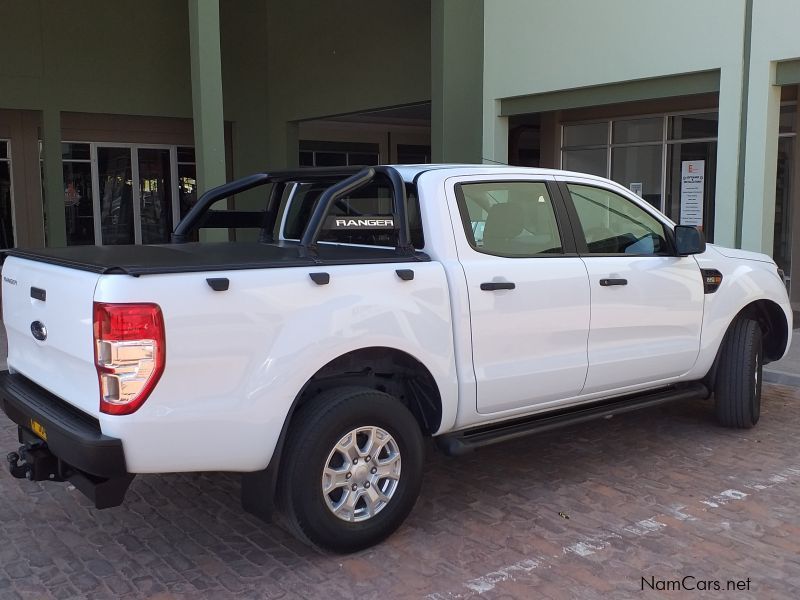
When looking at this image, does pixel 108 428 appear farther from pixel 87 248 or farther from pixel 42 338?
pixel 87 248

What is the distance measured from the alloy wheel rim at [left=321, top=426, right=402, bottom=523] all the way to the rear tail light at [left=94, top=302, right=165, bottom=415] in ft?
3.18

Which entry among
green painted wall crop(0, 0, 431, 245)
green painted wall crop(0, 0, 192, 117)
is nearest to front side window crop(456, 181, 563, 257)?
green painted wall crop(0, 0, 431, 245)

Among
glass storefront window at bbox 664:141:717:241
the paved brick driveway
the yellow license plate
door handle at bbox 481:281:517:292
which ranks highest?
glass storefront window at bbox 664:141:717:241

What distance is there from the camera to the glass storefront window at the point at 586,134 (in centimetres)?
1430

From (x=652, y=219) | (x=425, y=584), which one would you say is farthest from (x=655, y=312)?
(x=425, y=584)

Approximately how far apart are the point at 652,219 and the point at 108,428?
3.84 metres

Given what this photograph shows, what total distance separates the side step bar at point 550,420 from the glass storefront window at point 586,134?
916 cm

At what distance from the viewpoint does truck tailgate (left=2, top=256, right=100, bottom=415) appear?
11.7 ft

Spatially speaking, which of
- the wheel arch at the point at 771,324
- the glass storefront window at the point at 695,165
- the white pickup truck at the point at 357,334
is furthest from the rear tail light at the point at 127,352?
the glass storefront window at the point at 695,165

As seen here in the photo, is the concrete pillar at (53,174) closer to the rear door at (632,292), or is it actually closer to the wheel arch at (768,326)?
the rear door at (632,292)

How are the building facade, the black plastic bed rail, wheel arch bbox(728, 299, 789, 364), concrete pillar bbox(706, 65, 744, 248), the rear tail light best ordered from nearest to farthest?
the rear tail light, the black plastic bed rail, wheel arch bbox(728, 299, 789, 364), concrete pillar bbox(706, 65, 744, 248), the building facade

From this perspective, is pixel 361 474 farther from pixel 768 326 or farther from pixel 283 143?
pixel 283 143

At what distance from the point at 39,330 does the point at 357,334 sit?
1.59 metres

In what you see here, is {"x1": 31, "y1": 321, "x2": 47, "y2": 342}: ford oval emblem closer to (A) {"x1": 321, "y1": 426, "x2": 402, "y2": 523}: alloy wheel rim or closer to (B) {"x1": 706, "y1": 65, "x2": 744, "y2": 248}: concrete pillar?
(A) {"x1": 321, "y1": 426, "x2": 402, "y2": 523}: alloy wheel rim
